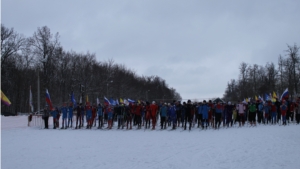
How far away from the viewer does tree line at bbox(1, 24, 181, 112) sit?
165ft

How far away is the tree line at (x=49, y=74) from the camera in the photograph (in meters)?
Result: 50.4

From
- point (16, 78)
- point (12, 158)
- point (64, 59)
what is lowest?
point (12, 158)

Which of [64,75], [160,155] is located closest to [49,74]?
[64,75]

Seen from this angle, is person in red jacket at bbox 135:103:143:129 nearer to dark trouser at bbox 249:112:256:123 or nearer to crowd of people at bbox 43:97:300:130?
crowd of people at bbox 43:97:300:130

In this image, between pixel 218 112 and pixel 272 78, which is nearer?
pixel 218 112

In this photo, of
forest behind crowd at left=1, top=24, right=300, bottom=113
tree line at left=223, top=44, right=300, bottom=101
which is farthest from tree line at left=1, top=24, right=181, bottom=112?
tree line at left=223, top=44, right=300, bottom=101

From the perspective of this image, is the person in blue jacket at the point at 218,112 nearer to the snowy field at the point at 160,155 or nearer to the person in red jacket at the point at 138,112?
the person in red jacket at the point at 138,112

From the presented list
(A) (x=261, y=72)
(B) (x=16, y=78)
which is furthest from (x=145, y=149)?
(A) (x=261, y=72)

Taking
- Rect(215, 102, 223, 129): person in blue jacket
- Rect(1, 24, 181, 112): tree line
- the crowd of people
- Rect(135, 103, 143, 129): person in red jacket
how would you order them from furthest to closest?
Rect(1, 24, 181, 112): tree line
Rect(135, 103, 143, 129): person in red jacket
the crowd of people
Rect(215, 102, 223, 129): person in blue jacket

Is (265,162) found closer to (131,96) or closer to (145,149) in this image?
(145,149)

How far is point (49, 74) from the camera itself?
177 ft

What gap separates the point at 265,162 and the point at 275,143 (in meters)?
4.06

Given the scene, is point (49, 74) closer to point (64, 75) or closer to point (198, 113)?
point (64, 75)

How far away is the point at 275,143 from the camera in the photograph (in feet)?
44.5
